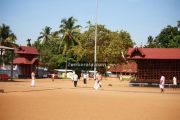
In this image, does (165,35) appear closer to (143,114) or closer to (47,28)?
(47,28)

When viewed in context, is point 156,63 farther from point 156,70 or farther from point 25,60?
point 25,60

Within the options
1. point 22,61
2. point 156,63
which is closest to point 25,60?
point 22,61

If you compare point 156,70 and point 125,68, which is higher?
point 125,68

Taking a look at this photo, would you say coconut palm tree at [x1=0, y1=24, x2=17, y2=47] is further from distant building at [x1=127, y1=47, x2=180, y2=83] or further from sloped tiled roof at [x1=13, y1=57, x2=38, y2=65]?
distant building at [x1=127, y1=47, x2=180, y2=83]

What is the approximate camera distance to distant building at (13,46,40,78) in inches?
2358

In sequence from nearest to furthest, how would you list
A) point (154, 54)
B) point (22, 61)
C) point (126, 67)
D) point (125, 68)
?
point (154, 54)
point (22, 61)
point (126, 67)
point (125, 68)

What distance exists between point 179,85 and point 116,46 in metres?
22.0

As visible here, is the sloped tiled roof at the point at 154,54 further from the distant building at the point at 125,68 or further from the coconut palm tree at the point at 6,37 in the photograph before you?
the distant building at the point at 125,68

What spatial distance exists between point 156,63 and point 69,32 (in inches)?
1250

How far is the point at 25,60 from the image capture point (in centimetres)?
6012

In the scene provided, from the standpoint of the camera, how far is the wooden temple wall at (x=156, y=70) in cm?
3794

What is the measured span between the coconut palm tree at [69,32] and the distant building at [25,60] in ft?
27.8

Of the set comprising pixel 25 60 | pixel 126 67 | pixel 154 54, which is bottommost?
pixel 126 67

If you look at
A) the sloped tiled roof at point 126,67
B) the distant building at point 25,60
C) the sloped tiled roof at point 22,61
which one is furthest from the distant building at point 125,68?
the sloped tiled roof at point 22,61
